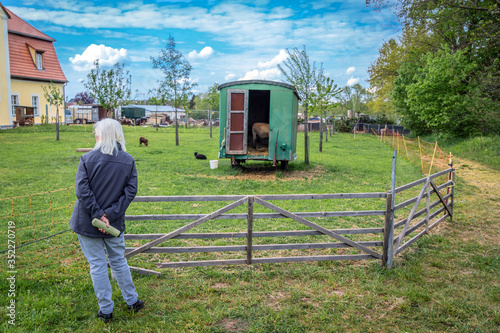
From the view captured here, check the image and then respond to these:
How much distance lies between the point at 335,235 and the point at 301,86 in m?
11.4

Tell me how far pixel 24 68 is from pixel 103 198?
3440cm

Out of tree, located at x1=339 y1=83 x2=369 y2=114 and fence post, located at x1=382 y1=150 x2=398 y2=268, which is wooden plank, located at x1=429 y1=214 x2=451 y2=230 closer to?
fence post, located at x1=382 y1=150 x2=398 y2=268

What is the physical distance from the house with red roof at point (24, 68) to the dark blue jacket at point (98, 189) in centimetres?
2824

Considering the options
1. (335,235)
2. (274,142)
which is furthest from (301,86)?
(335,235)

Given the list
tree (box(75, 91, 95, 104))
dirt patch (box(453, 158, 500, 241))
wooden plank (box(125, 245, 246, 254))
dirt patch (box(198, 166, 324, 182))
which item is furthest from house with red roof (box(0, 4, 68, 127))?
tree (box(75, 91, 95, 104))

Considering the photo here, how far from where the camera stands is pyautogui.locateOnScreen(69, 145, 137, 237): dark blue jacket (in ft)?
11.1

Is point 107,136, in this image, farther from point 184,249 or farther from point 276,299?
point 276,299

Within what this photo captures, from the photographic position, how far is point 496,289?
Answer: 14.8ft

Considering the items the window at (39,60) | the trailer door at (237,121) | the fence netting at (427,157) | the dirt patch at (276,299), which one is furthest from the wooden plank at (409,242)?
the window at (39,60)

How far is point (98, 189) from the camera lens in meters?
3.48

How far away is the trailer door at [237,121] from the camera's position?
39.4 feet

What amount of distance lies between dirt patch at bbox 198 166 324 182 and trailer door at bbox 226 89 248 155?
0.88 meters

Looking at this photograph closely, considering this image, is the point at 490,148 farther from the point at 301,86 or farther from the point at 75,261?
the point at 75,261

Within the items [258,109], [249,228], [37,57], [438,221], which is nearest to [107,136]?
[249,228]
